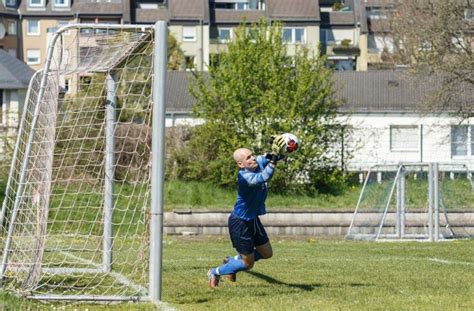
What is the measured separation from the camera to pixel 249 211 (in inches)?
463

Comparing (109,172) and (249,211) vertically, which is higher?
(109,172)

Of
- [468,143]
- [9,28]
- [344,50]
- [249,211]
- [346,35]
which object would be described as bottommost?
[249,211]

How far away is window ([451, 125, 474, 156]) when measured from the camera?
40884 millimetres

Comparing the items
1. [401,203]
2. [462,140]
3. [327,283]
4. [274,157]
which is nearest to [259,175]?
[274,157]

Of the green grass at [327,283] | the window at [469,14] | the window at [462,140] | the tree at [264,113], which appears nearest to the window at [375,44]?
the window at [462,140]

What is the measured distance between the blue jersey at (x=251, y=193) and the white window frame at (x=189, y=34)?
77275 millimetres

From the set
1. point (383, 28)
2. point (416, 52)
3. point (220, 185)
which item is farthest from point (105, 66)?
point (383, 28)

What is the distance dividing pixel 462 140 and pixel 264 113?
407 inches

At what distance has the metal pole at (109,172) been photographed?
528 inches

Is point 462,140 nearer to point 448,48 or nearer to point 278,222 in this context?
point 448,48

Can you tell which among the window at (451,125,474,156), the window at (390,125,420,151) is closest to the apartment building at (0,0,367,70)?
the window at (390,125,420,151)

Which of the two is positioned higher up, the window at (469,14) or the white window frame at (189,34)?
the white window frame at (189,34)

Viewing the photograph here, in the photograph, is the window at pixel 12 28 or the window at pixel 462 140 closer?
the window at pixel 462 140

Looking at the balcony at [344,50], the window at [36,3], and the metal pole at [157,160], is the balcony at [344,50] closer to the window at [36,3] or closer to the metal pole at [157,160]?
the window at [36,3]
